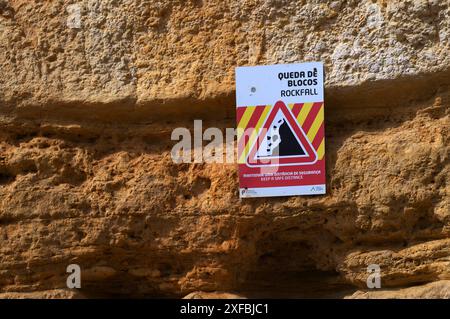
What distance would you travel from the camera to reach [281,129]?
11.3 feet

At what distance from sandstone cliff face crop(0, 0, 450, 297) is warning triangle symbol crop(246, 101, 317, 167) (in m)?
0.10

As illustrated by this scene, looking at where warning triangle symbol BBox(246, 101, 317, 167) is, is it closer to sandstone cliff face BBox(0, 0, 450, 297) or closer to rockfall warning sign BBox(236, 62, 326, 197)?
rockfall warning sign BBox(236, 62, 326, 197)

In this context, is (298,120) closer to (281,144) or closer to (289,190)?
(281,144)

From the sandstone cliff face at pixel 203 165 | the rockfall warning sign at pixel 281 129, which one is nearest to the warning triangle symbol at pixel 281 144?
the rockfall warning sign at pixel 281 129

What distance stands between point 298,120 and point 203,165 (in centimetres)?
43

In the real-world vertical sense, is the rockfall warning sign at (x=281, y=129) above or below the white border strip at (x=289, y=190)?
above

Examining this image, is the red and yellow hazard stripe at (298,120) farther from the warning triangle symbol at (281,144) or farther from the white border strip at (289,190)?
the white border strip at (289,190)

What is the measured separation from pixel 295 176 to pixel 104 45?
0.97m

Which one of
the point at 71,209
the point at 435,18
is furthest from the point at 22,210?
the point at 435,18

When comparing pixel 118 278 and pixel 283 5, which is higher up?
pixel 283 5

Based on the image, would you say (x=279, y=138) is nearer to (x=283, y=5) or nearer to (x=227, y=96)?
(x=227, y=96)

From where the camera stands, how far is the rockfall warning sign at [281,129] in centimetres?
343

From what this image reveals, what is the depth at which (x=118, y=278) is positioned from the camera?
3.65 meters

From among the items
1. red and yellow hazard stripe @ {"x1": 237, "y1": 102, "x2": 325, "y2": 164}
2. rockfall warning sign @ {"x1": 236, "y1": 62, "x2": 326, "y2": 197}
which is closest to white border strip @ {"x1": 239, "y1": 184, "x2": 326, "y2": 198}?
rockfall warning sign @ {"x1": 236, "y1": 62, "x2": 326, "y2": 197}
